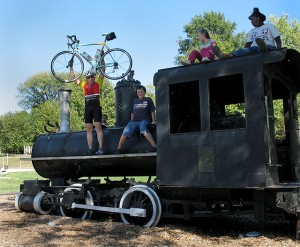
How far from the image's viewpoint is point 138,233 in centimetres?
659

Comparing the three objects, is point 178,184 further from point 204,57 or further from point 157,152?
point 204,57

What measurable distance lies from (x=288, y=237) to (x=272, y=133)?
1.62 meters

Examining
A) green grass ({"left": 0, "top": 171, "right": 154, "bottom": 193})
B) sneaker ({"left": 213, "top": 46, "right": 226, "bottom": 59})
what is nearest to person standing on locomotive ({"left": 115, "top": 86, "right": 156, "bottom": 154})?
sneaker ({"left": 213, "top": 46, "right": 226, "bottom": 59})

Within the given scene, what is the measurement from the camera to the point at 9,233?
22.5ft

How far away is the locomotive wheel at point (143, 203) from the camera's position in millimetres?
7078

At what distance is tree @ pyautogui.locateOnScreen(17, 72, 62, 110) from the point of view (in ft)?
259

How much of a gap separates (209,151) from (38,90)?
77.7 meters

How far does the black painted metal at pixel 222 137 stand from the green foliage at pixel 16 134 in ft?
210

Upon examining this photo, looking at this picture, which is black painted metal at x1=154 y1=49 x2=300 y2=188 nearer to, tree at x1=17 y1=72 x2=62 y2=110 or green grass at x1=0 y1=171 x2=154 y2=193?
green grass at x1=0 y1=171 x2=154 y2=193

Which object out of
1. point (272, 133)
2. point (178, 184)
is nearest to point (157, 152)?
point (178, 184)

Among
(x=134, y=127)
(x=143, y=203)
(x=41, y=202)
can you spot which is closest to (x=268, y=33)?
(x=134, y=127)

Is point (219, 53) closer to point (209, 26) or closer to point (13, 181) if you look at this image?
point (13, 181)

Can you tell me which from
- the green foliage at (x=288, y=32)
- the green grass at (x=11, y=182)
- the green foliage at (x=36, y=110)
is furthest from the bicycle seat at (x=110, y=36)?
the green foliage at (x=36, y=110)

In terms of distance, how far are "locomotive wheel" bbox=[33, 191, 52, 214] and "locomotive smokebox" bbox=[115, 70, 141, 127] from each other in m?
2.41
